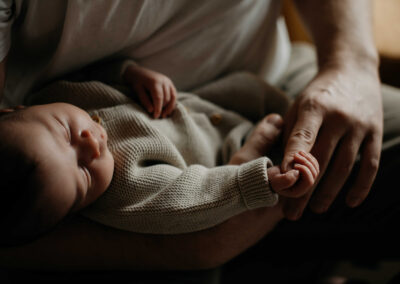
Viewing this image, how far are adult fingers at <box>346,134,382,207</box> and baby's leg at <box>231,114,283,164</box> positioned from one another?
185 millimetres

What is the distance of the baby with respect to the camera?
60cm

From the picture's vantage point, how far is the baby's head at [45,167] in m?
0.59

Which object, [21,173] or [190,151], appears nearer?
[21,173]

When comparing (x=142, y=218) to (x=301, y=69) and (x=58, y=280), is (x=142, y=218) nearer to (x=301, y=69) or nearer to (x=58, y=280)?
(x=58, y=280)

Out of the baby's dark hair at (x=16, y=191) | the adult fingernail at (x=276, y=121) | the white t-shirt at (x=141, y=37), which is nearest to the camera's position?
the baby's dark hair at (x=16, y=191)

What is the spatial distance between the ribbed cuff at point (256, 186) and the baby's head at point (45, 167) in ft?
0.86

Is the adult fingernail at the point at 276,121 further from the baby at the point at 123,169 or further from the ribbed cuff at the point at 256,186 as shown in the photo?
the ribbed cuff at the point at 256,186

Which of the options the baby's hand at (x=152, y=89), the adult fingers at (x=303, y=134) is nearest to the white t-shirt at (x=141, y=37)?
the baby's hand at (x=152, y=89)

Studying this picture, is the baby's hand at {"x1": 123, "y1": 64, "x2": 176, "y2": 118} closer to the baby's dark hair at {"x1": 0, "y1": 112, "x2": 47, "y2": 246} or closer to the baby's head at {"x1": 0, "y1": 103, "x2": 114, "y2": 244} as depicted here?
the baby's head at {"x1": 0, "y1": 103, "x2": 114, "y2": 244}

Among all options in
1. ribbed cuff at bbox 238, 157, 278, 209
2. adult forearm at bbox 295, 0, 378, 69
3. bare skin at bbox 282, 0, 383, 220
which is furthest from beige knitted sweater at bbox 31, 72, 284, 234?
adult forearm at bbox 295, 0, 378, 69

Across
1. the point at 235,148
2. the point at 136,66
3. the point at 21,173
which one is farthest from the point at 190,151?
the point at 21,173

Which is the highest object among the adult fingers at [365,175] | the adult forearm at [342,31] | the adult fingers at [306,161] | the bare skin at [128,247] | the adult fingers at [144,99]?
the adult forearm at [342,31]

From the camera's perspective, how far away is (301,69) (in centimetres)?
113

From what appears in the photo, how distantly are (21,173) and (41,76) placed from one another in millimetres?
300
